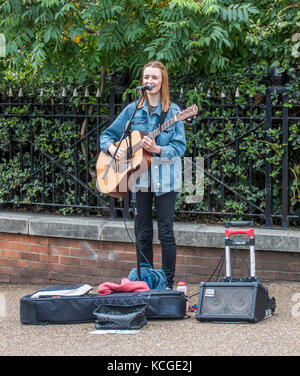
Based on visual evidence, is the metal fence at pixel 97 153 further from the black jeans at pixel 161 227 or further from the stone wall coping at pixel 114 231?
the black jeans at pixel 161 227

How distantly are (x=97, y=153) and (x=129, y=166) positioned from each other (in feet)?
5.19

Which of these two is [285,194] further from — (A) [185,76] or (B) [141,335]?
(B) [141,335]

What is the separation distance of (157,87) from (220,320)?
198 centimetres

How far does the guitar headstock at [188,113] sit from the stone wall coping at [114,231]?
116 centimetres

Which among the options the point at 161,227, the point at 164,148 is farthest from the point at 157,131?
the point at 161,227

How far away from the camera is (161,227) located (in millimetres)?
5500

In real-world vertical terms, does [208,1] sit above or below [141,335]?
above

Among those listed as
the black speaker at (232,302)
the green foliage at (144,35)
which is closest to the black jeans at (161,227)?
the black speaker at (232,302)

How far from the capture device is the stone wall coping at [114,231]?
5977 millimetres

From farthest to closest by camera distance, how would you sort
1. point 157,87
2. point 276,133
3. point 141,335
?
point 276,133 → point 157,87 → point 141,335

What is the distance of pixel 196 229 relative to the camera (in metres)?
6.21

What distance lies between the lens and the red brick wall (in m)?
6.07

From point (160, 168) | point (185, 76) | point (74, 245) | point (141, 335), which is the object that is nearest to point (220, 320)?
point (141, 335)

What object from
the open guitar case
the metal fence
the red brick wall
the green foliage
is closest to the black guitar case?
the open guitar case
